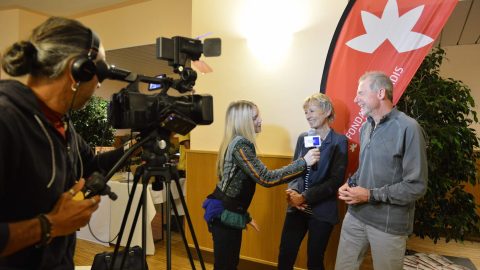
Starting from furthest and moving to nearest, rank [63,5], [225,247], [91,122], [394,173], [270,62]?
[63,5]
[91,122]
[270,62]
[225,247]
[394,173]

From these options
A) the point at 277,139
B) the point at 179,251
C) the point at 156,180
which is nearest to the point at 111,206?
the point at 179,251

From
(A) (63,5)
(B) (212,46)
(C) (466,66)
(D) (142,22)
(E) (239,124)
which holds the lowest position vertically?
(E) (239,124)

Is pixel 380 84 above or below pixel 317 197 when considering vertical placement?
above

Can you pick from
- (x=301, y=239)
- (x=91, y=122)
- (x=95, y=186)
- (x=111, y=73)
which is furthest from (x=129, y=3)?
(x=95, y=186)

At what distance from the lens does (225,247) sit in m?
1.75

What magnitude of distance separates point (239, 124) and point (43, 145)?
3.58ft

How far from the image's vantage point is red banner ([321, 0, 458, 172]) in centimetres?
205

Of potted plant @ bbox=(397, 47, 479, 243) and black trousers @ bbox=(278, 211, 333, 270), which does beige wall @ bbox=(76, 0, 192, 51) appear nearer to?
potted plant @ bbox=(397, 47, 479, 243)

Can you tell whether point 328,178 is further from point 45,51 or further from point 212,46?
point 45,51

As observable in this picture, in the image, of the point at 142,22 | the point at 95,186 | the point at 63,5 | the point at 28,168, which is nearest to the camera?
the point at 28,168

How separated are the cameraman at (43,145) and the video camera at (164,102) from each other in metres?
0.13

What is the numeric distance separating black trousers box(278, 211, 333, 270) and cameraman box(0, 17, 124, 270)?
56.4 inches

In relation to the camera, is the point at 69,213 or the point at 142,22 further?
the point at 142,22

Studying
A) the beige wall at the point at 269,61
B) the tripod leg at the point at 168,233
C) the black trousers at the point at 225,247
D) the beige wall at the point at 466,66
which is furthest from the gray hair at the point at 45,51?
the beige wall at the point at 466,66
